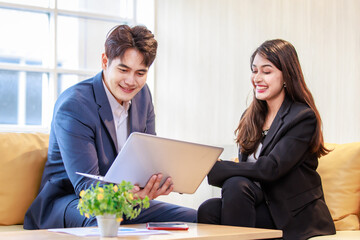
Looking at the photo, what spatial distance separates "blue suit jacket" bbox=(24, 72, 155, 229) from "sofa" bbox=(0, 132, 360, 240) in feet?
0.29

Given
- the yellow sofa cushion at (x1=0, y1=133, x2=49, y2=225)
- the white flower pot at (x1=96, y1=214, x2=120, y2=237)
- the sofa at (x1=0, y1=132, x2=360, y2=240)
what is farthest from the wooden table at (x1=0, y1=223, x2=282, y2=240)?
the yellow sofa cushion at (x1=0, y1=133, x2=49, y2=225)

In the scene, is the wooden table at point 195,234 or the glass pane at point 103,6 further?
the glass pane at point 103,6

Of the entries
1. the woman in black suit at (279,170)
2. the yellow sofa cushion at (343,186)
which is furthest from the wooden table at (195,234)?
Result: the yellow sofa cushion at (343,186)

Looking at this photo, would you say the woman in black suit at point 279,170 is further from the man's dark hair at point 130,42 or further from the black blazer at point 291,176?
the man's dark hair at point 130,42

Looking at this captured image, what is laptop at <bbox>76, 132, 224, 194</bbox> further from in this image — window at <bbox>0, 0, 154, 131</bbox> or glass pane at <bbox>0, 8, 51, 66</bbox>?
glass pane at <bbox>0, 8, 51, 66</bbox>

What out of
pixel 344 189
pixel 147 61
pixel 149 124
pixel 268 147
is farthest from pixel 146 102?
pixel 344 189

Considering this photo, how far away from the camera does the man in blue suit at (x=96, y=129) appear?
2.19 m

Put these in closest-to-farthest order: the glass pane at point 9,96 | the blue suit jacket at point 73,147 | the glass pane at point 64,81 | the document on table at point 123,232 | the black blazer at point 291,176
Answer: the document on table at point 123,232, the blue suit jacket at point 73,147, the black blazer at point 291,176, the glass pane at point 9,96, the glass pane at point 64,81

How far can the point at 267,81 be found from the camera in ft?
8.15

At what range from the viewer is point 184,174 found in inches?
78.5

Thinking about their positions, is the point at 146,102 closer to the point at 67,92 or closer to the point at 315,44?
the point at 67,92

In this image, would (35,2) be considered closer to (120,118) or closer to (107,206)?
(120,118)

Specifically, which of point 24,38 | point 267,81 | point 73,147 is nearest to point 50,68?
point 24,38

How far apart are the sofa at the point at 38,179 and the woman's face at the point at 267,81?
0.45 meters
